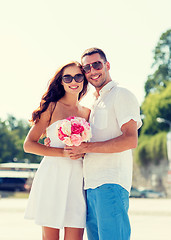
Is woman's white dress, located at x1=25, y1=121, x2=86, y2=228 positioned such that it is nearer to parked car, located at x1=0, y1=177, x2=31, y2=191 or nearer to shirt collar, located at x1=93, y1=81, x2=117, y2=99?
shirt collar, located at x1=93, y1=81, x2=117, y2=99

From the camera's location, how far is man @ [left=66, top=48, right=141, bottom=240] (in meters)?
3.68

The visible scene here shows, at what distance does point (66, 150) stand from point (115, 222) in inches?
29.6

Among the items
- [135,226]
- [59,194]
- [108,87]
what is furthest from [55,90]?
[135,226]

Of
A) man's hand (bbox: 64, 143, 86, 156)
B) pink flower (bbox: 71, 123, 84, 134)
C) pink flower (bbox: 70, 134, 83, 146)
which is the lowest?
man's hand (bbox: 64, 143, 86, 156)

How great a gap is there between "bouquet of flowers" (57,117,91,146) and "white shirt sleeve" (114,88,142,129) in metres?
0.30

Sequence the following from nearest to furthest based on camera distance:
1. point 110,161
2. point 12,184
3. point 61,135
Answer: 1. point 110,161
2. point 61,135
3. point 12,184

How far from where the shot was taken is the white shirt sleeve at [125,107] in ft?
12.2

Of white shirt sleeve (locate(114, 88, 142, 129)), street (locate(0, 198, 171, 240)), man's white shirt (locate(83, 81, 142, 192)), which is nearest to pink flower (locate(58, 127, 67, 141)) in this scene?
man's white shirt (locate(83, 81, 142, 192))

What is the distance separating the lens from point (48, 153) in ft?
13.4

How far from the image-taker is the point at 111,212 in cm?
368

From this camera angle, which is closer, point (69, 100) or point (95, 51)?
point (95, 51)

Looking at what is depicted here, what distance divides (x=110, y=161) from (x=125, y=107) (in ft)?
1.57

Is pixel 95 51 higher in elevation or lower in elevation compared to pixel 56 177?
higher

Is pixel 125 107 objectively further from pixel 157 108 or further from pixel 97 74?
pixel 157 108
